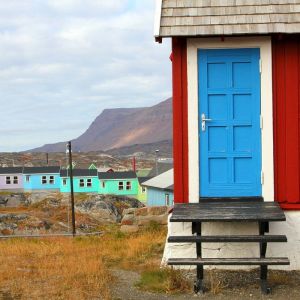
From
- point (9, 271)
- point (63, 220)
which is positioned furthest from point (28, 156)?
point (9, 271)

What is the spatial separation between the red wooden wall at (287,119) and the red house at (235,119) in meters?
0.02

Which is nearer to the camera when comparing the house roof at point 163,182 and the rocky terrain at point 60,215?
the rocky terrain at point 60,215

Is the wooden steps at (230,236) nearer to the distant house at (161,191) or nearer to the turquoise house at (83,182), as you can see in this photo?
the distant house at (161,191)

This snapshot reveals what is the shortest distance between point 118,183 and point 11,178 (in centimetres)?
1746

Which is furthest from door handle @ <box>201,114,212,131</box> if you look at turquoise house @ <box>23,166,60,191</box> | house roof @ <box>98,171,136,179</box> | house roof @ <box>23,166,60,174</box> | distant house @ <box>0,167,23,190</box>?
distant house @ <box>0,167,23,190</box>

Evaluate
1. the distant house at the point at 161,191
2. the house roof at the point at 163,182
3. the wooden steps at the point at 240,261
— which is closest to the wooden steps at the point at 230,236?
the wooden steps at the point at 240,261

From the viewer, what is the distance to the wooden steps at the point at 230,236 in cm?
716

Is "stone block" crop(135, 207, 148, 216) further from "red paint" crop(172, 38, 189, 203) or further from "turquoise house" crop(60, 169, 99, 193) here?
"turquoise house" crop(60, 169, 99, 193)

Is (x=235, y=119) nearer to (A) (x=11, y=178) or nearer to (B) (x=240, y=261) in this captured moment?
(B) (x=240, y=261)

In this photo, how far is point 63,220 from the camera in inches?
1794

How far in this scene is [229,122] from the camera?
8.64m

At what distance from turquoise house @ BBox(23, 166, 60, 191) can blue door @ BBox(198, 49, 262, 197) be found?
226 feet

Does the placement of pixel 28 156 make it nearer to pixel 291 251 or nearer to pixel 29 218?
pixel 29 218

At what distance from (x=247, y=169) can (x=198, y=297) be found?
2.29 m
